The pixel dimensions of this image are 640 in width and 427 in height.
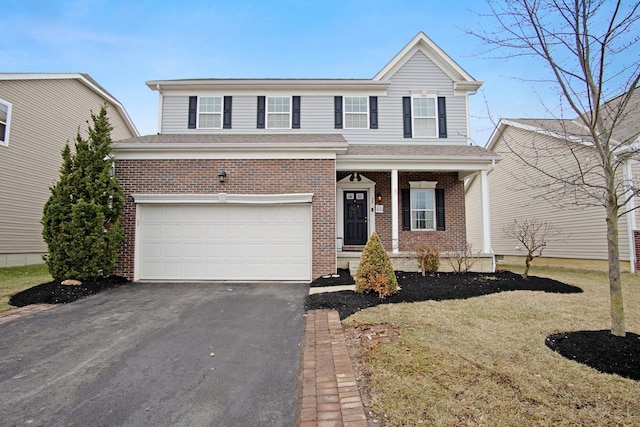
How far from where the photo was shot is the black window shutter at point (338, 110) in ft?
39.5

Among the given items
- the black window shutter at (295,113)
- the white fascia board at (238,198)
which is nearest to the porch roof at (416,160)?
the white fascia board at (238,198)

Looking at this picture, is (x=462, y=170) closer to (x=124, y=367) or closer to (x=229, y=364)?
(x=229, y=364)

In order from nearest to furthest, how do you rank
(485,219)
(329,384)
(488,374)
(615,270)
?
(329,384) < (488,374) < (615,270) < (485,219)

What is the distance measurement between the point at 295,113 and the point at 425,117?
4754 mm

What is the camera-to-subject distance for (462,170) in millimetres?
10477

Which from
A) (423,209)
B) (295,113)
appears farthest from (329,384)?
(295,113)

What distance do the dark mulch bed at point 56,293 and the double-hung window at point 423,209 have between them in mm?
9316

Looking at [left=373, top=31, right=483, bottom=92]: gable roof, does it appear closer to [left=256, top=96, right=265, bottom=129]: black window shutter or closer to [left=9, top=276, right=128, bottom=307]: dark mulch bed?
[left=256, top=96, right=265, bottom=129]: black window shutter

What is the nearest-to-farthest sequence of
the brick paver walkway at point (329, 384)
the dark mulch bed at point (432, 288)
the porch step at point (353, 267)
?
1. the brick paver walkway at point (329, 384)
2. the dark mulch bed at point (432, 288)
3. the porch step at point (353, 267)

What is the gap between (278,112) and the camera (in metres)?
12.1

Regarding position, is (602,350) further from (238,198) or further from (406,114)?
(406,114)

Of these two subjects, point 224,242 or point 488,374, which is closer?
point 488,374

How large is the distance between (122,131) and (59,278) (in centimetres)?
1268

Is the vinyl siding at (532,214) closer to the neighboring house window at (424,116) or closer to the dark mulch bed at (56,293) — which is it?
the neighboring house window at (424,116)
